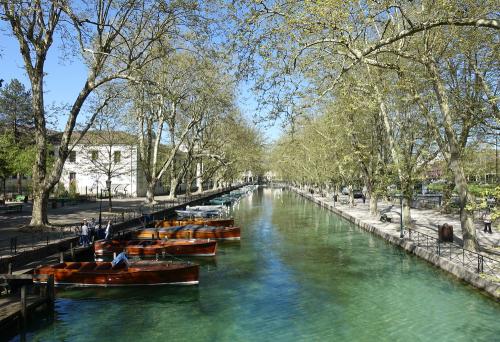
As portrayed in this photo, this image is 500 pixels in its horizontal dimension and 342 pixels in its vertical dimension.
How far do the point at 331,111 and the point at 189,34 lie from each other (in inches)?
623

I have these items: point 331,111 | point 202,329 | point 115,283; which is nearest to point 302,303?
point 202,329

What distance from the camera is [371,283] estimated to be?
20.2 m

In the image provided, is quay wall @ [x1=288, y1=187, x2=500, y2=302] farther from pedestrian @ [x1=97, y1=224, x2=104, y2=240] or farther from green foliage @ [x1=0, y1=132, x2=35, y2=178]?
green foliage @ [x1=0, y1=132, x2=35, y2=178]

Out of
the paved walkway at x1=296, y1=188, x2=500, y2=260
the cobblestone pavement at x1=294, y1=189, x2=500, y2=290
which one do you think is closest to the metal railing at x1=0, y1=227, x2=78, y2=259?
the cobblestone pavement at x1=294, y1=189, x2=500, y2=290

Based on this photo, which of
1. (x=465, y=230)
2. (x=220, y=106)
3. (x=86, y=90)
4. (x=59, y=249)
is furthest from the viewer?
(x=220, y=106)

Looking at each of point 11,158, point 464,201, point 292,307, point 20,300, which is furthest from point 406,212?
point 11,158

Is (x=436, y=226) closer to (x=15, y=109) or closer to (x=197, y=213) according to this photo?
(x=197, y=213)

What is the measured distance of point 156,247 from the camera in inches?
1040

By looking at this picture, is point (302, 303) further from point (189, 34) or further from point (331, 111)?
point (331, 111)

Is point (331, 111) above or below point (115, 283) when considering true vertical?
above

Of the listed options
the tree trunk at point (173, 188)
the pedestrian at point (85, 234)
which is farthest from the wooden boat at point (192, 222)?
the tree trunk at point (173, 188)

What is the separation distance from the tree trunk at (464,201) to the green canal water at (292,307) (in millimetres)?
2151

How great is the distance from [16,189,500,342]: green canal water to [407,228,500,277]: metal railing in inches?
39.1

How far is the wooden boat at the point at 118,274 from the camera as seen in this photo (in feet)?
63.1
